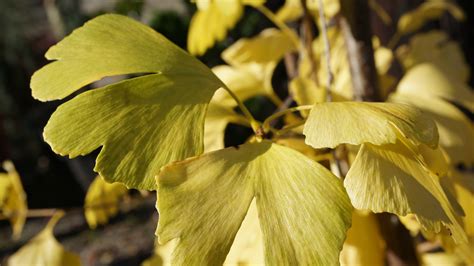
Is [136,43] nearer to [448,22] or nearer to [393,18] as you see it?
[393,18]

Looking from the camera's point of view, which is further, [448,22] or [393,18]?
[448,22]

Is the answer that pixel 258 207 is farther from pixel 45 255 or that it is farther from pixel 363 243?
pixel 45 255

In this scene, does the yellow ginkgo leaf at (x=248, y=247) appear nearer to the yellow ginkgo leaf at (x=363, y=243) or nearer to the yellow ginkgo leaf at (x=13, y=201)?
the yellow ginkgo leaf at (x=363, y=243)

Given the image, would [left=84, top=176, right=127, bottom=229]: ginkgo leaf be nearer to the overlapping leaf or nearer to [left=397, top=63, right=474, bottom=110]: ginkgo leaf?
the overlapping leaf

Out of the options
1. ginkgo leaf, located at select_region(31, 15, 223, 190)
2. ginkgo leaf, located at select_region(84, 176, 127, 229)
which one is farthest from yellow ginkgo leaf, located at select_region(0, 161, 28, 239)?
ginkgo leaf, located at select_region(31, 15, 223, 190)

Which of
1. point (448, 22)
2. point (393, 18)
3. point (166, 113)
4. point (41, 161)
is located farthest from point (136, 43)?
point (41, 161)

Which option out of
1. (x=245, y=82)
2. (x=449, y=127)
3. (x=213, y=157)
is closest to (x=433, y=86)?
(x=449, y=127)

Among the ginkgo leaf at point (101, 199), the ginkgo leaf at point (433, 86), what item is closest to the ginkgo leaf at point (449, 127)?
the ginkgo leaf at point (433, 86)
